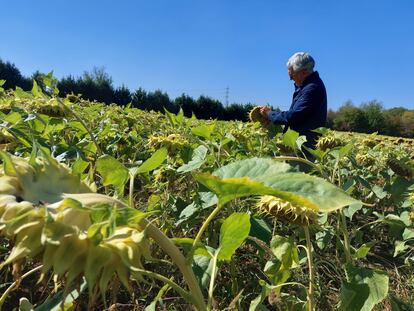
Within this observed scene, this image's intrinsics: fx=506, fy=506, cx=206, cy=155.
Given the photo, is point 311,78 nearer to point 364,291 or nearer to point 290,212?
point 364,291

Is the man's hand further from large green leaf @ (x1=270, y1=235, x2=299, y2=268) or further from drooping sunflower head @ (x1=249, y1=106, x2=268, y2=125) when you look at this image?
large green leaf @ (x1=270, y1=235, x2=299, y2=268)

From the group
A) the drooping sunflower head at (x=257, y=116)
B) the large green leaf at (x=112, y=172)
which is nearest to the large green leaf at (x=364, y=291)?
the large green leaf at (x=112, y=172)

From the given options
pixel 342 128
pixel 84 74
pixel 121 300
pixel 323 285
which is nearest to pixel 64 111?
pixel 121 300

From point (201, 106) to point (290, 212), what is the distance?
106 ft

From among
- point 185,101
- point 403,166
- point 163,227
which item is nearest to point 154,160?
point 163,227

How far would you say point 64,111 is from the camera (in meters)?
2.04

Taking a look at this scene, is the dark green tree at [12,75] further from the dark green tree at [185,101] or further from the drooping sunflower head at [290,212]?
the drooping sunflower head at [290,212]

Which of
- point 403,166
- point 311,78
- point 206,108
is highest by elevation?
point 311,78

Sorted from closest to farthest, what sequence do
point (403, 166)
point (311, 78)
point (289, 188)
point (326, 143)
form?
point (289, 188) < point (326, 143) < point (403, 166) < point (311, 78)

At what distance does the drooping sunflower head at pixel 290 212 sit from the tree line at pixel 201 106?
2647cm

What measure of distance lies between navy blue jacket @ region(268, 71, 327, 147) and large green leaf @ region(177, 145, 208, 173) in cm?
184

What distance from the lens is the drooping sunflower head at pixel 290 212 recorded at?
42.8 inches

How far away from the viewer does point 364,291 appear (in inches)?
50.3

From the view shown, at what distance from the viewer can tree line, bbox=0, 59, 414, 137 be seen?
96.0ft
